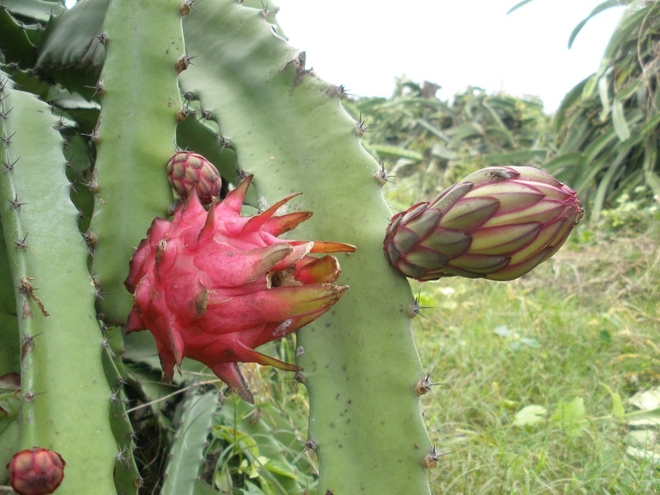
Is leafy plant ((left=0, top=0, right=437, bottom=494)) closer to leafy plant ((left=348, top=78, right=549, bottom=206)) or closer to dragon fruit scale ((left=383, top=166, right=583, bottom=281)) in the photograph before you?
dragon fruit scale ((left=383, top=166, right=583, bottom=281))

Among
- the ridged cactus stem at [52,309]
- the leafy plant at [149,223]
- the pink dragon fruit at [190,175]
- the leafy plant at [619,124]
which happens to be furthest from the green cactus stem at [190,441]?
the leafy plant at [619,124]

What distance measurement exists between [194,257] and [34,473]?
0.28m

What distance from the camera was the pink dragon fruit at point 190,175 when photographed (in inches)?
34.3

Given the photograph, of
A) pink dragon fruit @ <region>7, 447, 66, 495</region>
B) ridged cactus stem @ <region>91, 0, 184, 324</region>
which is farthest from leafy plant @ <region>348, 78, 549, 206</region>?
pink dragon fruit @ <region>7, 447, 66, 495</region>

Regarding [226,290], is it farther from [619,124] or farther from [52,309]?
[619,124]

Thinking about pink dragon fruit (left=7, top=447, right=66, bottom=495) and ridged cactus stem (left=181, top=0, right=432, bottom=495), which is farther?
ridged cactus stem (left=181, top=0, right=432, bottom=495)

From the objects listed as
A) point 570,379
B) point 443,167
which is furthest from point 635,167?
point 570,379

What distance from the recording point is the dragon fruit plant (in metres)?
0.70

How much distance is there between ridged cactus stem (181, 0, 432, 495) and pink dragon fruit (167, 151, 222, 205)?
3.6 inches

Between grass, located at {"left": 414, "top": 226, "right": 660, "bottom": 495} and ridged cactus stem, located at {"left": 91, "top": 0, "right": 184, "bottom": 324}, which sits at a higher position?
ridged cactus stem, located at {"left": 91, "top": 0, "right": 184, "bottom": 324}

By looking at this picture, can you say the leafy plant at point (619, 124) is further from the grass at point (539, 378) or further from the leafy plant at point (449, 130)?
the leafy plant at point (449, 130)

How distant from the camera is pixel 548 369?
6.12 feet

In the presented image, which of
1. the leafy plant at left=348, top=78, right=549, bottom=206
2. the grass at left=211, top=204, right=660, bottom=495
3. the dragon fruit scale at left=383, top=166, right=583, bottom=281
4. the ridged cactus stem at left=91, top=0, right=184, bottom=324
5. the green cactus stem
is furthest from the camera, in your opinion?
the leafy plant at left=348, top=78, right=549, bottom=206

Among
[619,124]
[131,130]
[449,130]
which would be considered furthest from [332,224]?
[449,130]
